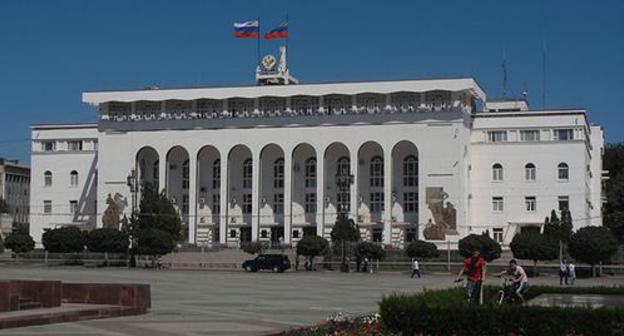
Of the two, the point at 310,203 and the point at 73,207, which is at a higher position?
the point at 310,203

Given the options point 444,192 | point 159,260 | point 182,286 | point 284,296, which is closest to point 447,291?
point 284,296

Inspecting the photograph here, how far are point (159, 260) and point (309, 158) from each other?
74.3ft

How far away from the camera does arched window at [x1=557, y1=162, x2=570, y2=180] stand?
78500mm

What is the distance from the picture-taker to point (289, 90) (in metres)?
83.1

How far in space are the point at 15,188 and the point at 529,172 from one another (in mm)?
86413

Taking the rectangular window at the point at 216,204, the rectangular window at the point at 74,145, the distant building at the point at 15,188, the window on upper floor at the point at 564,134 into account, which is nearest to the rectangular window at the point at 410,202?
the window on upper floor at the point at 564,134

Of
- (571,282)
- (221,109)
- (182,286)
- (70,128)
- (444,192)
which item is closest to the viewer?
(182,286)

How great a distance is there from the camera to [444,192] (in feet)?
256

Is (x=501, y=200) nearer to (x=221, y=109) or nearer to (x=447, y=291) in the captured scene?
(x=221, y=109)

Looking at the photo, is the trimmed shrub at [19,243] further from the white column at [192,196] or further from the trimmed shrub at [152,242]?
the white column at [192,196]

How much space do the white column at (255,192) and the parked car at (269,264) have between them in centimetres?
2303

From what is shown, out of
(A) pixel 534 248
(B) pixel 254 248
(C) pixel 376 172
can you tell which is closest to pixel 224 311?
(A) pixel 534 248

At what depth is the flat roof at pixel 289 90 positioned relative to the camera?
79250 mm

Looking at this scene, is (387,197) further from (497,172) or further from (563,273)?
(563,273)
